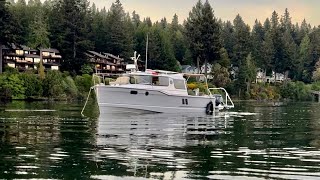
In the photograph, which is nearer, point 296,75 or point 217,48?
point 217,48

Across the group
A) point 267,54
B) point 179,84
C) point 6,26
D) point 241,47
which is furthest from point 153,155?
point 267,54

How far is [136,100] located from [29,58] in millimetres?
73730

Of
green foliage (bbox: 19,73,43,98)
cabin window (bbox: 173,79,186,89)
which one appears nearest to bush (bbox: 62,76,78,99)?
green foliage (bbox: 19,73,43,98)

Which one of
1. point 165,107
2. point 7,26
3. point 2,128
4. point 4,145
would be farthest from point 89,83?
point 4,145

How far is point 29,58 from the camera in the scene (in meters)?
113

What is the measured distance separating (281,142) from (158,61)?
106m

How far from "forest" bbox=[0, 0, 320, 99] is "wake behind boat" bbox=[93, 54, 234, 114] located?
160 feet

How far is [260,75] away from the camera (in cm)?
16825

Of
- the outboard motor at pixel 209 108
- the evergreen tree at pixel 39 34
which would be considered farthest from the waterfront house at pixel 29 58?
the outboard motor at pixel 209 108

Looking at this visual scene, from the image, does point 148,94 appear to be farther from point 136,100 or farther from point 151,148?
point 151,148

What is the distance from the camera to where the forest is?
348 ft

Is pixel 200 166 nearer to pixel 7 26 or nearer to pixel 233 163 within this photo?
pixel 233 163

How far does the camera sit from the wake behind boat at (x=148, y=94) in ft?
140

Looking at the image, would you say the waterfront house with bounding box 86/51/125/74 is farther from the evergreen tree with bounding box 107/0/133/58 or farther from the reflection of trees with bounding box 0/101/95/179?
the reflection of trees with bounding box 0/101/95/179
